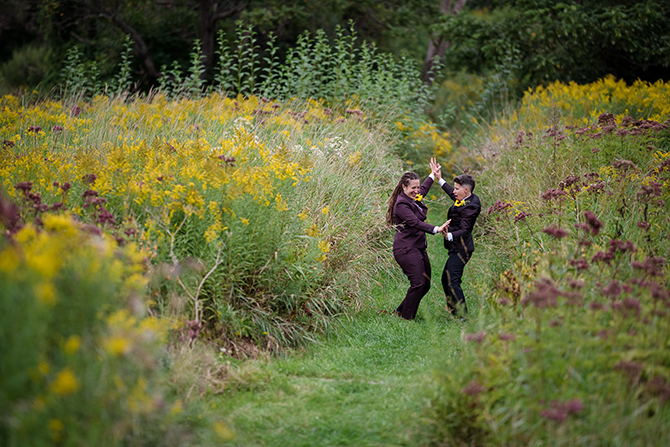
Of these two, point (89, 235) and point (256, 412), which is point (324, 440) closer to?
point (256, 412)

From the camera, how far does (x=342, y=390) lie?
4.07 m

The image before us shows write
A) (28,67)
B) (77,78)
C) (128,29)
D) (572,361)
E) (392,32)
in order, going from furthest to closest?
(28,67), (392,32), (128,29), (77,78), (572,361)

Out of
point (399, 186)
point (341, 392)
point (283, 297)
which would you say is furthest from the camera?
point (399, 186)

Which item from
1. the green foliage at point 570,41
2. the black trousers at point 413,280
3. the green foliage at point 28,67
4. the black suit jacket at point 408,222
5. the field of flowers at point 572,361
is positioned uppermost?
the green foliage at point 570,41

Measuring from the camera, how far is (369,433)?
3.45 metres

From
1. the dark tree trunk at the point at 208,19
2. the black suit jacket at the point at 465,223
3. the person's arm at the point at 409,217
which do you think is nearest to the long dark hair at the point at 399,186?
the person's arm at the point at 409,217

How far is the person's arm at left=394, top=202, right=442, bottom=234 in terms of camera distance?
19.6 ft

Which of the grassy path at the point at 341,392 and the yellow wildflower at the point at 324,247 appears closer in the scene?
the grassy path at the point at 341,392

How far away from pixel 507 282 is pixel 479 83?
14.3m

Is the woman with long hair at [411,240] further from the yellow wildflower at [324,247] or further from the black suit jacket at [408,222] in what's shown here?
the yellow wildflower at [324,247]

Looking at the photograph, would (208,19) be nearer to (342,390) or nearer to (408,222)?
(408,222)

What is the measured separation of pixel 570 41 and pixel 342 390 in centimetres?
1273

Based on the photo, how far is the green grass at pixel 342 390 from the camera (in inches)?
134

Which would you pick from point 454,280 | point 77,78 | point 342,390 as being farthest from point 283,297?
point 77,78
